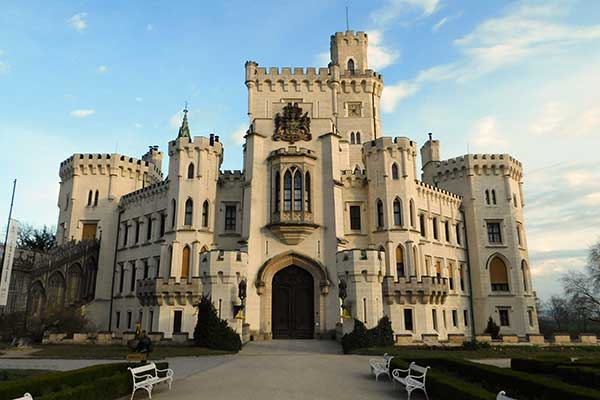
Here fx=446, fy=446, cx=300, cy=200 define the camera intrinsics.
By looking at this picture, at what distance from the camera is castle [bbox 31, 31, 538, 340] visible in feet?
107

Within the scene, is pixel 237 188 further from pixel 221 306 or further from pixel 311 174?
pixel 221 306

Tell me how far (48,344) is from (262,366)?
19.9m

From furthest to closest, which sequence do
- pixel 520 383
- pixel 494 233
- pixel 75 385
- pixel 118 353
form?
pixel 494 233 → pixel 118 353 → pixel 75 385 → pixel 520 383

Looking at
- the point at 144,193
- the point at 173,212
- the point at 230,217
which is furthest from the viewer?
the point at 144,193

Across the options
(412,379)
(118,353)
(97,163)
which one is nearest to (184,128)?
(97,163)

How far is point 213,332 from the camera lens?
27.0 meters

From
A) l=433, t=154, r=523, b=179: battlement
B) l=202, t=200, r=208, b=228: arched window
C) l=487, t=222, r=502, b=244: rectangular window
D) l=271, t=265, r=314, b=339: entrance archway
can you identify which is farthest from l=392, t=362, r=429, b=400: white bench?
l=433, t=154, r=523, b=179: battlement

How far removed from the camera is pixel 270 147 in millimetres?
36688

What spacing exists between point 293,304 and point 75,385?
71.3 feet

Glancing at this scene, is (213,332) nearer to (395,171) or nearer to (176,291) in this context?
(176,291)

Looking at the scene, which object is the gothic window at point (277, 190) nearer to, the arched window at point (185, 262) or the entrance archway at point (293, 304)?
the entrance archway at point (293, 304)

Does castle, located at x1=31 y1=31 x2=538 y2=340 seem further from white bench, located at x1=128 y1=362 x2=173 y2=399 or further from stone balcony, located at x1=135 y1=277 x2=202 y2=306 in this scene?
white bench, located at x1=128 y1=362 x2=173 y2=399

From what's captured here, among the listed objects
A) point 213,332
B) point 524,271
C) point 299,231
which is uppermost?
point 299,231

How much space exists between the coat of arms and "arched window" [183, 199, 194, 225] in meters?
9.11
